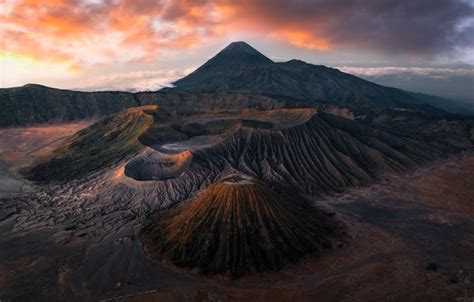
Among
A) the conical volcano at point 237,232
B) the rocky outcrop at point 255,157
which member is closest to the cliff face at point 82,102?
the rocky outcrop at point 255,157

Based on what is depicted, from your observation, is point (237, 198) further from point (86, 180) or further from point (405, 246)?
point (86, 180)

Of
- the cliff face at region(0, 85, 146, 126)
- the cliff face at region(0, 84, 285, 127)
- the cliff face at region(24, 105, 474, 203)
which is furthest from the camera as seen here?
the cliff face at region(0, 84, 285, 127)

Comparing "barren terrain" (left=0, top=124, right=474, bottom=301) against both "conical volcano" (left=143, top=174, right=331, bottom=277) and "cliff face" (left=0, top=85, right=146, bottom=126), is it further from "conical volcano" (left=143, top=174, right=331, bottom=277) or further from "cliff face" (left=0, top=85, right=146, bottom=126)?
"cliff face" (left=0, top=85, right=146, bottom=126)

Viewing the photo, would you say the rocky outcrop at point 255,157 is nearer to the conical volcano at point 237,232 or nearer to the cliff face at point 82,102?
the conical volcano at point 237,232

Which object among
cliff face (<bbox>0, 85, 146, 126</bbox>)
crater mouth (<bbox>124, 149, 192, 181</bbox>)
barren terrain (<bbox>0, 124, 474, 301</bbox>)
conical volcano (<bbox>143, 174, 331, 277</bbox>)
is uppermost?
cliff face (<bbox>0, 85, 146, 126</bbox>)

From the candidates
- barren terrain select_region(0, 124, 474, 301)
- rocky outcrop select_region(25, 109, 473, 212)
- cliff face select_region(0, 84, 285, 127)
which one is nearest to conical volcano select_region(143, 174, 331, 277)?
barren terrain select_region(0, 124, 474, 301)

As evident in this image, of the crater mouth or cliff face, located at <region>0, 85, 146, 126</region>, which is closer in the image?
the crater mouth

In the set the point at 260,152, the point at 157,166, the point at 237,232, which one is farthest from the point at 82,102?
the point at 237,232

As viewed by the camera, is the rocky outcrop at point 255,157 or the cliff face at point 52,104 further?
the cliff face at point 52,104
